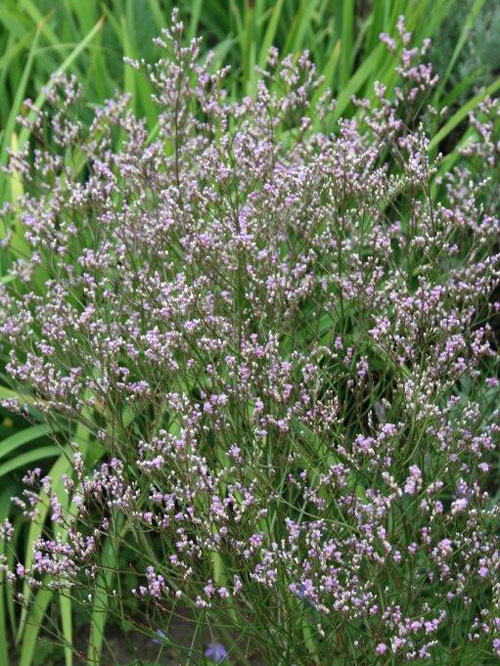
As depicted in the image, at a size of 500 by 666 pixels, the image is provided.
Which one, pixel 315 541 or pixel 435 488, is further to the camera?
→ pixel 315 541

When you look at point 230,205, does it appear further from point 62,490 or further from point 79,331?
point 62,490

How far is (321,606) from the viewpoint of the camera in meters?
2.59

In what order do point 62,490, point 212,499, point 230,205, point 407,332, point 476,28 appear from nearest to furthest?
point 212,499 → point 407,332 → point 230,205 → point 62,490 → point 476,28

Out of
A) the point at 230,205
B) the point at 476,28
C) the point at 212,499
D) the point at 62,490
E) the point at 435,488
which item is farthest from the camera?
the point at 476,28

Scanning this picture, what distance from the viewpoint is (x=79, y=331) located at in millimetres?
3264

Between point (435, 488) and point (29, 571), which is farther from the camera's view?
point (29, 571)

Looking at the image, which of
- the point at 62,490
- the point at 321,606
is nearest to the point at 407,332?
the point at 321,606

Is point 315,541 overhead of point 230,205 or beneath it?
beneath

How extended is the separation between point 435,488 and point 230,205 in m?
1.14

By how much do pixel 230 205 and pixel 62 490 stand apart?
1327 mm

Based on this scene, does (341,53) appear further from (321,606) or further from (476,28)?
(321,606)

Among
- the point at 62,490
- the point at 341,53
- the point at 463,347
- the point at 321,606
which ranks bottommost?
the point at 62,490

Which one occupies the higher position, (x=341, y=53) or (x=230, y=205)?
(x=341, y=53)

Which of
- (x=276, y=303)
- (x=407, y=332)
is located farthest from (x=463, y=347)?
(x=276, y=303)
